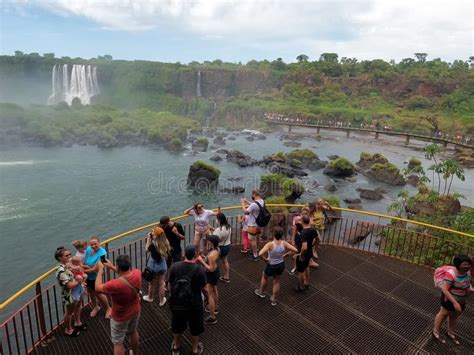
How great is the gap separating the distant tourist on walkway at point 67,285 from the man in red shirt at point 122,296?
1053 mm

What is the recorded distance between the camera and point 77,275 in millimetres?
6121

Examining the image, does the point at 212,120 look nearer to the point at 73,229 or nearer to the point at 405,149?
the point at 405,149

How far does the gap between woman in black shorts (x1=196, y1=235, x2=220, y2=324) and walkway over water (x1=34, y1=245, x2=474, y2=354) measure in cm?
24

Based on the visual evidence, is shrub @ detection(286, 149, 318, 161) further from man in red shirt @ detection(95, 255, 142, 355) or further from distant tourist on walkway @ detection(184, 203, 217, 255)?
man in red shirt @ detection(95, 255, 142, 355)

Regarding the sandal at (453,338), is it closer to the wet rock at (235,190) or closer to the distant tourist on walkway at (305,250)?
the distant tourist on walkway at (305,250)

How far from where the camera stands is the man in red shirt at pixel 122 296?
4.95 metres

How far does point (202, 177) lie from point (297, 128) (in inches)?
1832

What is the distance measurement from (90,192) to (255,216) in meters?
25.9

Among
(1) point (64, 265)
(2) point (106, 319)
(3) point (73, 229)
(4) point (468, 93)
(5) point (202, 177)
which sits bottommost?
(3) point (73, 229)

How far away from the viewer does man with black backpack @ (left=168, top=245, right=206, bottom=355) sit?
5.38 m

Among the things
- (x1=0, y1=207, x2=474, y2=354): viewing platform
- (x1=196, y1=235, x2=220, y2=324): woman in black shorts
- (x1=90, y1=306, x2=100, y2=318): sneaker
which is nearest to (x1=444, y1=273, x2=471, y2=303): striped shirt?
(x1=0, y1=207, x2=474, y2=354): viewing platform

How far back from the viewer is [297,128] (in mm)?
74000

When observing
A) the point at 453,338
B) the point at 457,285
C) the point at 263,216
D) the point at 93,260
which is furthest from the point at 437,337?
the point at 93,260

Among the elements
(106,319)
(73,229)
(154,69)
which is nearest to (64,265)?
(106,319)
